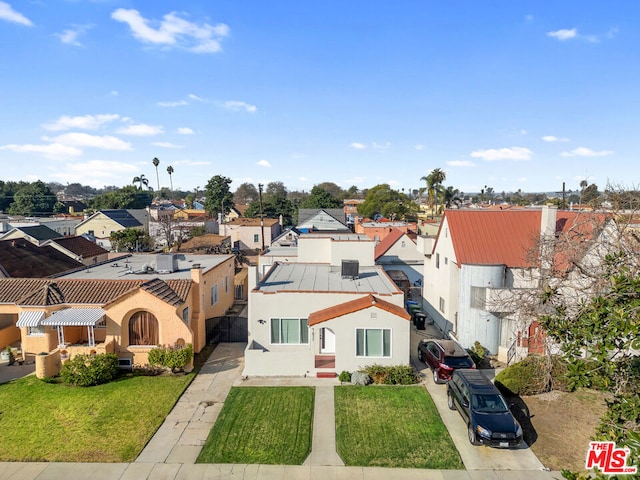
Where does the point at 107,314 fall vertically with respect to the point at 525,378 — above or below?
above

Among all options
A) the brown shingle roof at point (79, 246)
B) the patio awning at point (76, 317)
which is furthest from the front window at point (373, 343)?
the brown shingle roof at point (79, 246)

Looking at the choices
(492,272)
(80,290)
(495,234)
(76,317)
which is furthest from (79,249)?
(495,234)

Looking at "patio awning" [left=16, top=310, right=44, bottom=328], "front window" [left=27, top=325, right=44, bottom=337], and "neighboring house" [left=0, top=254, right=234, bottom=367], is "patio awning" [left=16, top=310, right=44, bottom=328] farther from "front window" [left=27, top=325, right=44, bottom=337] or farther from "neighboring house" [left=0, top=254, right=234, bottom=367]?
"front window" [left=27, top=325, right=44, bottom=337]

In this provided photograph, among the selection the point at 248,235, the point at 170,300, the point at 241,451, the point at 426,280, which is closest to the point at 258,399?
the point at 241,451

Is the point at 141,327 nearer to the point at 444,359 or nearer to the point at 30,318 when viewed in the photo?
the point at 30,318

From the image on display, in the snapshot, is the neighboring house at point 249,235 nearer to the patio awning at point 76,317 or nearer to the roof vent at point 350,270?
the roof vent at point 350,270
